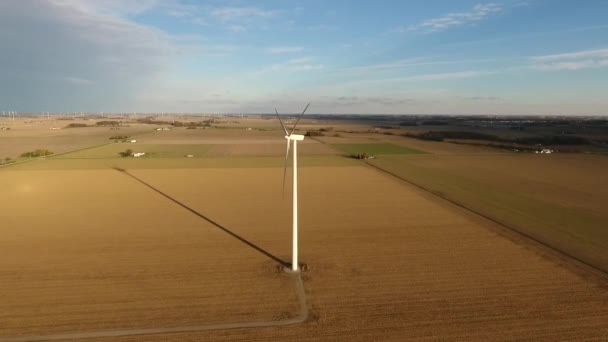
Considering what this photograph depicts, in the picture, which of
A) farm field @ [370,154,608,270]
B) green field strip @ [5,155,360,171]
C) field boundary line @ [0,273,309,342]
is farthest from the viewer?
green field strip @ [5,155,360,171]

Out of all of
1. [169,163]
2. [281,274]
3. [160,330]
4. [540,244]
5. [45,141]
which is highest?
[45,141]

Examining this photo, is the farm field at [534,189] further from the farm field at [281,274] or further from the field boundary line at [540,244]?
the farm field at [281,274]

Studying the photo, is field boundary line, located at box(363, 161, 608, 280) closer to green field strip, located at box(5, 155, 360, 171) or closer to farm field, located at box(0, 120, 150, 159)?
green field strip, located at box(5, 155, 360, 171)

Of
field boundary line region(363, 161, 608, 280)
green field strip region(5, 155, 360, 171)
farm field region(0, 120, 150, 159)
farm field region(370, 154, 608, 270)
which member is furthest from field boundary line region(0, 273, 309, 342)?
farm field region(0, 120, 150, 159)

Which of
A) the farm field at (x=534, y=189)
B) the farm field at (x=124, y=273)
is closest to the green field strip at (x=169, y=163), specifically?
the farm field at (x=534, y=189)

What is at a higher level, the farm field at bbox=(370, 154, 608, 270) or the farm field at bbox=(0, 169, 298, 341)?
the farm field at bbox=(370, 154, 608, 270)

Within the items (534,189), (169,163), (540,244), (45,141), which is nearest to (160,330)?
(540,244)

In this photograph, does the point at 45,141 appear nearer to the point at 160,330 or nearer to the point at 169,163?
the point at 169,163
